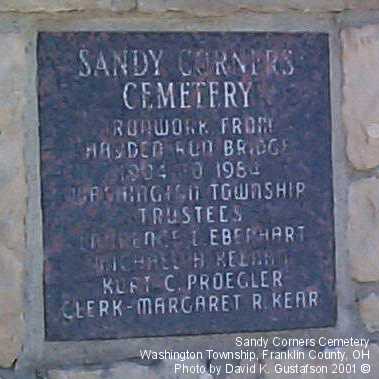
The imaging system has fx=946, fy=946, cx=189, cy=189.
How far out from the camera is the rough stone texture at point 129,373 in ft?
7.21

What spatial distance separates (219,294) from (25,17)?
31.4 inches

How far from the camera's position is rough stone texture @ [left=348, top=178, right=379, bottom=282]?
2307mm

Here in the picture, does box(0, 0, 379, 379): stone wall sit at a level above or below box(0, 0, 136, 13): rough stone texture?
below

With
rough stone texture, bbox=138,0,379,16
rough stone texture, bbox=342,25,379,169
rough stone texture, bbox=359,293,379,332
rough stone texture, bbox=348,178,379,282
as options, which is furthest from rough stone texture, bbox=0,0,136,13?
rough stone texture, bbox=359,293,379,332

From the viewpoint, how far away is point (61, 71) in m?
2.21

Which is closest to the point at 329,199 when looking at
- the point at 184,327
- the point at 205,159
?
the point at 205,159

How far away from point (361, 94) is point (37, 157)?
2.61ft

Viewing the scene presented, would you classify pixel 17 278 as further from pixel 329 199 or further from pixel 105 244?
pixel 329 199

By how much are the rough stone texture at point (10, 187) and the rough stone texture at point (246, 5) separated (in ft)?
1.09

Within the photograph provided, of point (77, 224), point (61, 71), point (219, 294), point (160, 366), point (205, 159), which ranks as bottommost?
point (160, 366)

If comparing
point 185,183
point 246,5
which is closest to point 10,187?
point 185,183

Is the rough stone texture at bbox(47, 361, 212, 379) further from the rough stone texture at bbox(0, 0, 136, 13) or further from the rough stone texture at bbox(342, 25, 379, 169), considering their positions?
the rough stone texture at bbox(0, 0, 136, 13)

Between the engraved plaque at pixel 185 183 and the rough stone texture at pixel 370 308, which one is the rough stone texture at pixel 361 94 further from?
the rough stone texture at pixel 370 308

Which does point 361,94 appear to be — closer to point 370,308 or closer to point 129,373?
point 370,308
